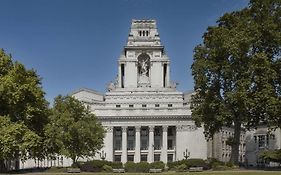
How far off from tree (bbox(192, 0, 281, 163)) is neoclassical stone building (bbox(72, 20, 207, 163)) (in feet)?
225

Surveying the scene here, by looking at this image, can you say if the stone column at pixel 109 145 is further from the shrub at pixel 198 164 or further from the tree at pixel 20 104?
the shrub at pixel 198 164

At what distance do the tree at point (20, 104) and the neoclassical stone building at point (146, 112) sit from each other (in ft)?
211

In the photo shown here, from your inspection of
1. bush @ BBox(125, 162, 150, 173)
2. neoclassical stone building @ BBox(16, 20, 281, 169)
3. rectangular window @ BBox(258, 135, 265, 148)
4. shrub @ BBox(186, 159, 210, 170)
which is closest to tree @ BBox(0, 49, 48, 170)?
bush @ BBox(125, 162, 150, 173)

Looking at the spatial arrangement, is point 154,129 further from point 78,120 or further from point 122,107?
point 78,120

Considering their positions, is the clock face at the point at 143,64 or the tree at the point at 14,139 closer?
the tree at the point at 14,139

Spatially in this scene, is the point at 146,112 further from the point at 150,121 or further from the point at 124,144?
the point at 124,144

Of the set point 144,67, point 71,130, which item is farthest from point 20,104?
point 144,67

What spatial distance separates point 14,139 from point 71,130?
1224 centimetres

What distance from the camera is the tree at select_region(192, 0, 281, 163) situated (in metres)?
52.0

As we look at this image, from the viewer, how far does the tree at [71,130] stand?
63.8m

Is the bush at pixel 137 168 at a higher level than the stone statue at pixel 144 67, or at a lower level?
lower

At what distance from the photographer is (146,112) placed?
128 metres

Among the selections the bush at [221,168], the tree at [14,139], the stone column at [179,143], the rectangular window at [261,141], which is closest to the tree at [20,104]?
the tree at [14,139]

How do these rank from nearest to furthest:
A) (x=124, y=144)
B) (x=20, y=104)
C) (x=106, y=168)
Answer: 1. (x=20, y=104)
2. (x=106, y=168)
3. (x=124, y=144)
